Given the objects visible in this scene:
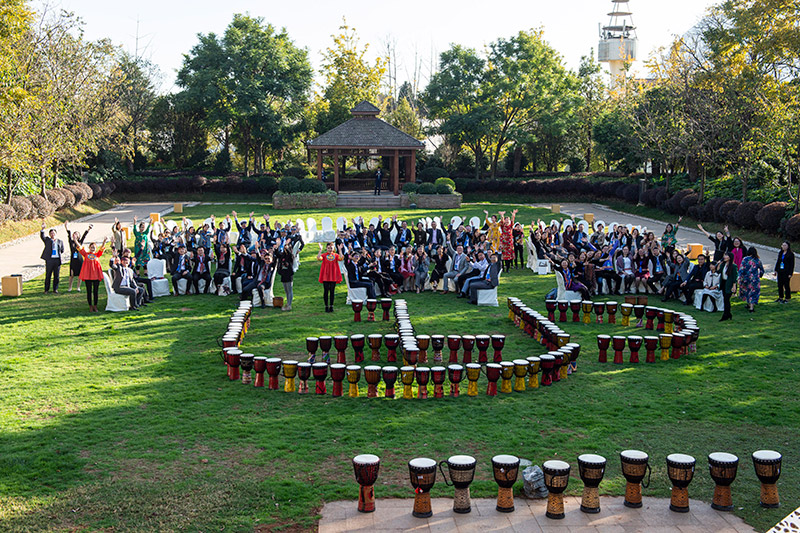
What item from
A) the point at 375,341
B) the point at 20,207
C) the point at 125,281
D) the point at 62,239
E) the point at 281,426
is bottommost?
the point at 281,426

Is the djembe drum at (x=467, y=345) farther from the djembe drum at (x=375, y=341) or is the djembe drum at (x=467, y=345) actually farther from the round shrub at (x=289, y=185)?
the round shrub at (x=289, y=185)

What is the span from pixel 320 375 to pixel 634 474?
14.9 ft

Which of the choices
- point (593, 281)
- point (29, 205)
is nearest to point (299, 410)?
point (593, 281)

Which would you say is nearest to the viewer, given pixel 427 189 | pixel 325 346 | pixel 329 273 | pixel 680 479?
pixel 680 479

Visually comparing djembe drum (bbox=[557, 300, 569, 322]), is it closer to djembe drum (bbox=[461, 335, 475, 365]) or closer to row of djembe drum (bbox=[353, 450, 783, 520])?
djembe drum (bbox=[461, 335, 475, 365])

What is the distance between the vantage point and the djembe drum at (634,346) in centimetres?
1115

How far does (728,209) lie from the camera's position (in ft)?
90.4

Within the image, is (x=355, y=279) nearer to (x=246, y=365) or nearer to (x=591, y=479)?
(x=246, y=365)

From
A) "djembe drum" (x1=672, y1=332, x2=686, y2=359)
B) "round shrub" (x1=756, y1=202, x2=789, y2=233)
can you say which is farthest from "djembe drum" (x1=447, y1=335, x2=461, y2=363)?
"round shrub" (x1=756, y1=202, x2=789, y2=233)

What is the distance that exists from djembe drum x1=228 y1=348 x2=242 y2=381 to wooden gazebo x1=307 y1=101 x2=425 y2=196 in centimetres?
3109

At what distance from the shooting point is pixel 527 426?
28.4ft

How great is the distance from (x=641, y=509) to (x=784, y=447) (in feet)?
8.25

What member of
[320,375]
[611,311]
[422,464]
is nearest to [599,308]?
[611,311]

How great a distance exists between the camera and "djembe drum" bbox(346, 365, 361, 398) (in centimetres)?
968
